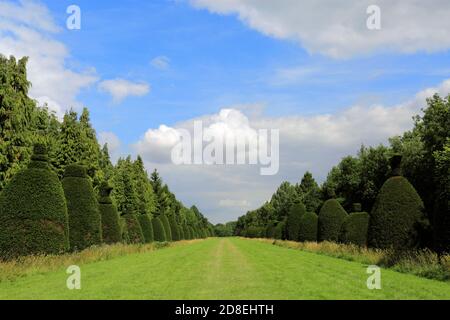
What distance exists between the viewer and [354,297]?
33.7ft

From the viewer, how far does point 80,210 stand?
998 inches

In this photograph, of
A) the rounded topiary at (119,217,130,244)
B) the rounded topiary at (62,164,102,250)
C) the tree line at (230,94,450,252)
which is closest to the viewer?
→ the tree line at (230,94,450,252)

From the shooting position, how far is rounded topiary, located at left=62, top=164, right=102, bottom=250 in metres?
25.0

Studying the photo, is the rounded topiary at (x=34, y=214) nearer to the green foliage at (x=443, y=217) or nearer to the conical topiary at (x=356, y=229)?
the green foliage at (x=443, y=217)

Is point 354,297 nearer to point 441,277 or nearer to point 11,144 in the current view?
point 441,277

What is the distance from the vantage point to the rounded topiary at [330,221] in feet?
116

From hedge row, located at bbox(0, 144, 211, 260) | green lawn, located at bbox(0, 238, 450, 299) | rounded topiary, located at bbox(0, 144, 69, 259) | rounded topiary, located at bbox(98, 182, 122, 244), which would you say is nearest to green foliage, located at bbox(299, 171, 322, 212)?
rounded topiary, located at bbox(98, 182, 122, 244)

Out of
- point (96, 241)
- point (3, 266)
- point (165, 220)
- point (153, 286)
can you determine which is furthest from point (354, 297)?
point (165, 220)

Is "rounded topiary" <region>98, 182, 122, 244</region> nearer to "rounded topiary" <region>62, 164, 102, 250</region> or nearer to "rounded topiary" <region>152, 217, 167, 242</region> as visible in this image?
"rounded topiary" <region>62, 164, 102, 250</region>

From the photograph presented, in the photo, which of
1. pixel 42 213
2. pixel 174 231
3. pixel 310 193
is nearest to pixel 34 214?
pixel 42 213

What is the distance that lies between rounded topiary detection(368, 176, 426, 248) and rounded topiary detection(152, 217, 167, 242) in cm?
3206

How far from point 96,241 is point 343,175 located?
1987 inches

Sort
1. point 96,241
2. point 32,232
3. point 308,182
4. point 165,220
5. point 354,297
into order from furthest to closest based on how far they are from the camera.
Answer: point 308,182
point 165,220
point 96,241
point 32,232
point 354,297

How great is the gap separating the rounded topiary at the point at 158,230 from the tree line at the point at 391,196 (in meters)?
13.9
